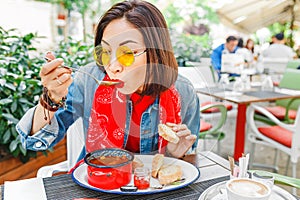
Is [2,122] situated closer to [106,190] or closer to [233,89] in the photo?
[106,190]

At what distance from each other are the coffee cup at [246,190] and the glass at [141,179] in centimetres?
22

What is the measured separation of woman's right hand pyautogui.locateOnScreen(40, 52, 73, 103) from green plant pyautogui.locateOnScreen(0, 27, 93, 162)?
968 millimetres

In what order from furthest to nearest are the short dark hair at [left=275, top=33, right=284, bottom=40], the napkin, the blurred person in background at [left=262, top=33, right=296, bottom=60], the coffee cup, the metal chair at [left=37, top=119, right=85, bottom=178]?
1. the short dark hair at [left=275, top=33, right=284, bottom=40]
2. the blurred person in background at [left=262, top=33, right=296, bottom=60]
3. the metal chair at [left=37, top=119, right=85, bottom=178]
4. the napkin
5. the coffee cup

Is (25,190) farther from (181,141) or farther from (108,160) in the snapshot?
(181,141)

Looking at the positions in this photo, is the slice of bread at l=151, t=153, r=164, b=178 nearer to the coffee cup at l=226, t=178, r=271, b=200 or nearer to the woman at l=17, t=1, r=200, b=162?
the woman at l=17, t=1, r=200, b=162

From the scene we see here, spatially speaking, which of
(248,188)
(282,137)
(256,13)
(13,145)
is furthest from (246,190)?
(256,13)

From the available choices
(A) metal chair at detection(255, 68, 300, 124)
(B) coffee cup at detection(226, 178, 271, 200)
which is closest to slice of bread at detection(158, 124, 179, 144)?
(B) coffee cup at detection(226, 178, 271, 200)

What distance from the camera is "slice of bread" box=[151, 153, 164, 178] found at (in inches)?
35.1

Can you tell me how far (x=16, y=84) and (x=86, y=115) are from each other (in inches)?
41.6

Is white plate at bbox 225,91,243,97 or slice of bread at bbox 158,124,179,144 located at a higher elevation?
slice of bread at bbox 158,124,179,144

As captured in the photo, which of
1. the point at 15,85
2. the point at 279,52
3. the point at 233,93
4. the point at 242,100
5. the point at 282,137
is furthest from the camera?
the point at 279,52

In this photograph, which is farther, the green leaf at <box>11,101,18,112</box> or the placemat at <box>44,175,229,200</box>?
the green leaf at <box>11,101,18,112</box>

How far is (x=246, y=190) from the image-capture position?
2.35ft

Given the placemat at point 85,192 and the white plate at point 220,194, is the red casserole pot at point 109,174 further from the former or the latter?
the white plate at point 220,194
